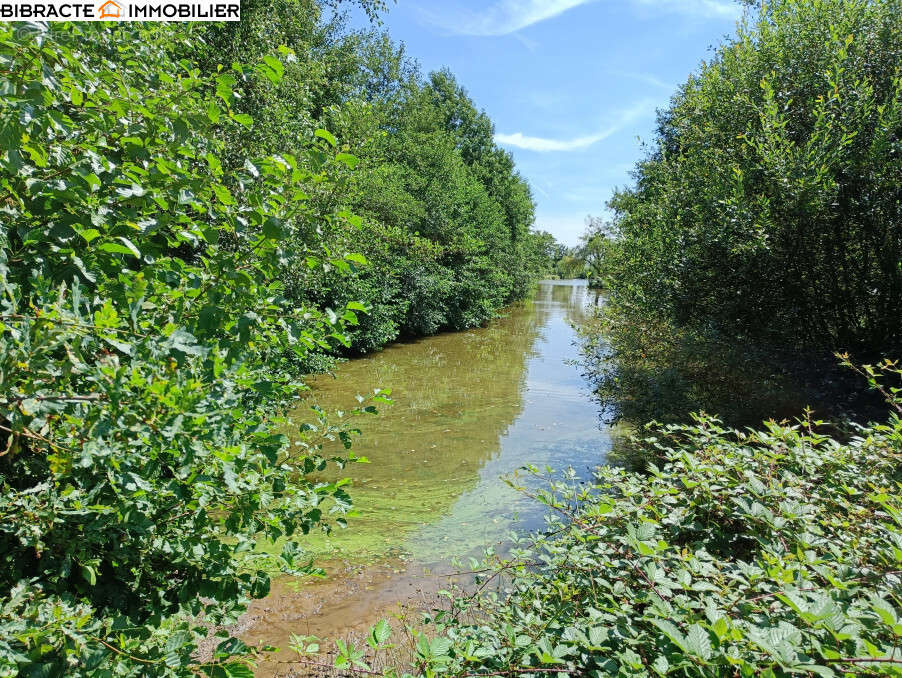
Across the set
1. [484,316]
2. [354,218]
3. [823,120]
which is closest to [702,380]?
[823,120]

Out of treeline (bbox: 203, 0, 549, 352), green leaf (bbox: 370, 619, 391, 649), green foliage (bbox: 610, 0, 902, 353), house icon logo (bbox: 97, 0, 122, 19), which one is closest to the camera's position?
green leaf (bbox: 370, 619, 391, 649)

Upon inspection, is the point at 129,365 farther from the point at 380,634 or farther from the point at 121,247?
the point at 380,634

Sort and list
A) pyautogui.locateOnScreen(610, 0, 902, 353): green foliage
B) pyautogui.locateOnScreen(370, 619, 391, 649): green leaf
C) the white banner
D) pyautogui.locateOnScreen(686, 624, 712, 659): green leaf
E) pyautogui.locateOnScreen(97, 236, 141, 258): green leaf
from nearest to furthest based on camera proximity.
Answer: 1. pyautogui.locateOnScreen(686, 624, 712, 659): green leaf
2. pyautogui.locateOnScreen(97, 236, 141, 258): green leaf
3. pyautogui.locateOnScreen(370, 619, 391, 649): green leaf
4. the white banner
5. pyautogui.locateOnScreen(610, 0, 902, 353): green foliage

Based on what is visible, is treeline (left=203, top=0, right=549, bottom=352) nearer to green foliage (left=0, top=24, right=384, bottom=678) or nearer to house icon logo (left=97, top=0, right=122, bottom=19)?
house icon logo (left=97, top=0, right=122, bottom=19)

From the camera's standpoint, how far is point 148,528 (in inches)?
73.2

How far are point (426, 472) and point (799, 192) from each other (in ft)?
23.2

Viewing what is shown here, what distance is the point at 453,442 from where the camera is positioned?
9781 millimetres

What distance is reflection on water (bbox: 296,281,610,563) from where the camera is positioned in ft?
20.6

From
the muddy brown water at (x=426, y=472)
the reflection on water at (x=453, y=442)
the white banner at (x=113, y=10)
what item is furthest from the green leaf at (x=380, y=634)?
the white banner at (x=113, y=10)

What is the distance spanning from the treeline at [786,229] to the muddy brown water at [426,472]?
8.37ft

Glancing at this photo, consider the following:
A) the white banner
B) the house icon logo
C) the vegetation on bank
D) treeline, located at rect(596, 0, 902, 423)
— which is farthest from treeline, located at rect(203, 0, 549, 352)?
A: treeline, located at rect(596, 0, 902, 423)

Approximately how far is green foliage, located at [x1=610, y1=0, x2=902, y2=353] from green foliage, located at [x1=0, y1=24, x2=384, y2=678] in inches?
291

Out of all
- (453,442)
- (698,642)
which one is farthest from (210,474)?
(453,442)

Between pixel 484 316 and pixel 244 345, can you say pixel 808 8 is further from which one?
pixel 484 316
